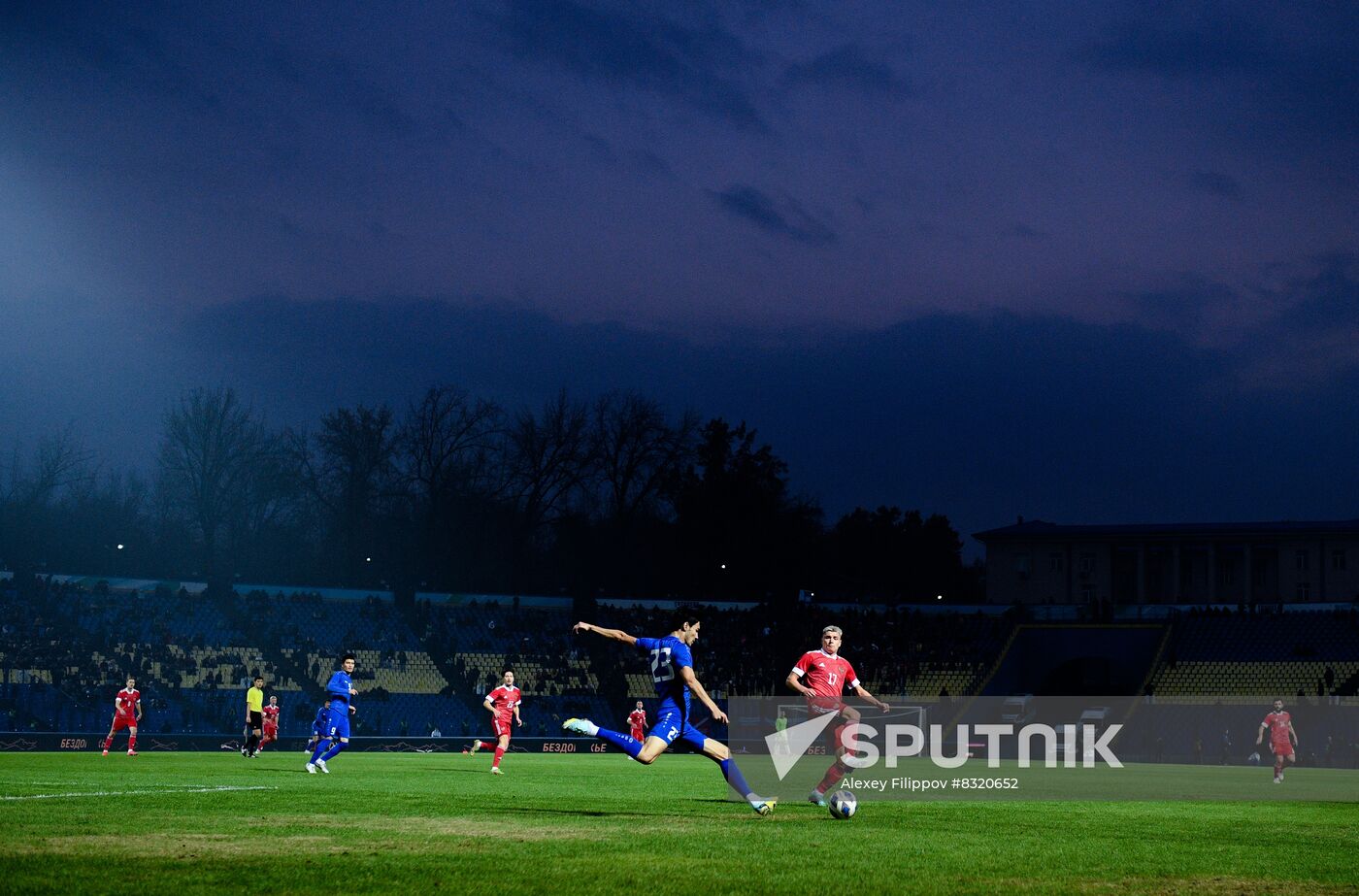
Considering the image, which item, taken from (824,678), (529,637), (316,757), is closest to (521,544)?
(529,637)

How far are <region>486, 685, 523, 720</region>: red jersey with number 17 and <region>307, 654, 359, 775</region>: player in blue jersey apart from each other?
548 cm

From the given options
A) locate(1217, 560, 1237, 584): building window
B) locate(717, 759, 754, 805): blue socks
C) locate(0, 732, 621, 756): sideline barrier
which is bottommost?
locate(0, 732, 621, 756): sideline barrier

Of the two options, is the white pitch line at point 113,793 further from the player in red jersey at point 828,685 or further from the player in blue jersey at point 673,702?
the player in red jersey at point 828,685

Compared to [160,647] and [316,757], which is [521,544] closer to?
[160,647]

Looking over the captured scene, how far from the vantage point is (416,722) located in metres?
54.8

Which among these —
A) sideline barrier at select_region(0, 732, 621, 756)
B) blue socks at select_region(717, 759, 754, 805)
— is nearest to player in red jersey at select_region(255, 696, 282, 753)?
sideline barrier at select_region(0, 732, 621, 756)

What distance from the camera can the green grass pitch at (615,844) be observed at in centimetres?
1064

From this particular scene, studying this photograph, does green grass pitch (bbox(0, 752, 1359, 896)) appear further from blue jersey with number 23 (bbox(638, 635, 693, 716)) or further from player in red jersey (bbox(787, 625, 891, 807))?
blue jersey with number 23 (bbox(638, 635, 693, 716))

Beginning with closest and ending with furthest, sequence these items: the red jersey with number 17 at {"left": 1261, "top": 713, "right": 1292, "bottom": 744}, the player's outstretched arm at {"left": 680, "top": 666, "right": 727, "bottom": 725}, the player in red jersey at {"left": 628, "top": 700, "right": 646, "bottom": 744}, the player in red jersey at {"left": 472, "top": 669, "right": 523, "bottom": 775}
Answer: the player's outstretched arm at {"left": 680, "top": 666, "right": 727, "bottom": 725} → the player in red jersey at {"left": 472, "top": 669, "right": 523, "bottom": 775} → the red jersey with number 17 at {"left": 1261, "top": 713, "right": 1292, "bottom": 744} → the player in red jersey at {"left": 628, "top": 700, "right": 646, "bottom": 744}

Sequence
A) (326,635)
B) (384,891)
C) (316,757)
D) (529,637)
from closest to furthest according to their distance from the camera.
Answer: (384,891), (316,757), (326,635), (529,637)

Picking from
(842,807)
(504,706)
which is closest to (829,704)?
(842,807)

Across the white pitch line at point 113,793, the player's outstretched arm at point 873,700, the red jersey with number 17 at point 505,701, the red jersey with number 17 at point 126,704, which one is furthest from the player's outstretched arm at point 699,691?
the red jersey with number 17 at point 126,704

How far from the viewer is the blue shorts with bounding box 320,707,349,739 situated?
28250mm

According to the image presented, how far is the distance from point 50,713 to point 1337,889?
A: 45697mm
